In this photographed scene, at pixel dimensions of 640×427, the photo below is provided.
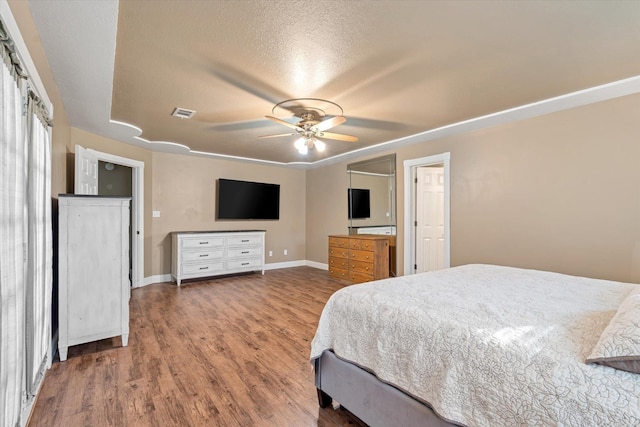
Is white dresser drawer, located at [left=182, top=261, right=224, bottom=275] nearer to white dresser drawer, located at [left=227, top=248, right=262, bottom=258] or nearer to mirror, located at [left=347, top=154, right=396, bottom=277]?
white dresser drawer, located at [left=227, top=248, right=262, bottom=258]

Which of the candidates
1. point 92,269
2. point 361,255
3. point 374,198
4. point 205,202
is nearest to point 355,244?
point 361,255

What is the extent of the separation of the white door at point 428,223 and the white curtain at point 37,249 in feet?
14.7

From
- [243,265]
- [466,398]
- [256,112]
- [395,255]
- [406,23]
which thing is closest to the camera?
[466,398]

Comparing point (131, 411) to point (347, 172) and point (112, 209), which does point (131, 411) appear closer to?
point (112, 209)

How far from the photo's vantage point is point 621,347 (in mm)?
976

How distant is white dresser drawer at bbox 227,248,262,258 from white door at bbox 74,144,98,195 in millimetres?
2412

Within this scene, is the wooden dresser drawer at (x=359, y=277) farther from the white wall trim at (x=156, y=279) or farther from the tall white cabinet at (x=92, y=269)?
the tall white cabinet at (x=92, y=269)

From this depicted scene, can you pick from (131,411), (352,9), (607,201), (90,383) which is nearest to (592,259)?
(607,201)

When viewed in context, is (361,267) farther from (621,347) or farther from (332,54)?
(621,347)

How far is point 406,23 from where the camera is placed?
197 centimetres

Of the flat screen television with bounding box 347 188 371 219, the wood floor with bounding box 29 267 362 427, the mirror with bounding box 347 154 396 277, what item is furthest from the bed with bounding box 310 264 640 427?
the flat screen television with bounding box 347 188 371 219

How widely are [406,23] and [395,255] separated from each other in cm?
378

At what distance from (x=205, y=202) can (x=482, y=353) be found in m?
5.66

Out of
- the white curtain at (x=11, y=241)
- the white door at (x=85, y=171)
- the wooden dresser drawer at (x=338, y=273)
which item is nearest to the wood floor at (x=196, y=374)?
the white curtain at (x=11, y=241)
